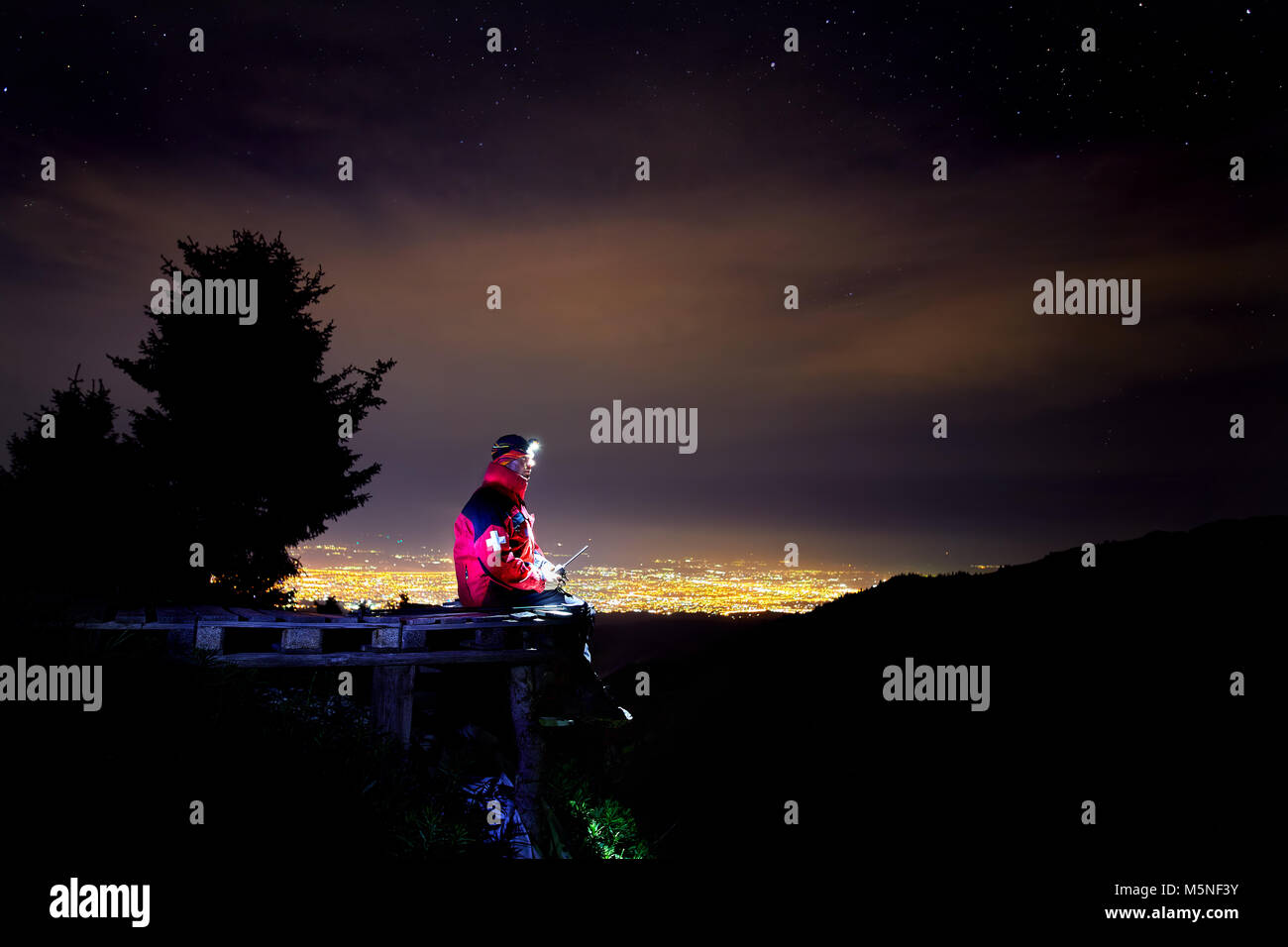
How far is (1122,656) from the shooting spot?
620 inches

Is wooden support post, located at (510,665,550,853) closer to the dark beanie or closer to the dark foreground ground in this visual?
the dark foreground ground

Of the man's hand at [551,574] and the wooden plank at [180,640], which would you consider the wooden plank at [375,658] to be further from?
the man's hand at [551,574]

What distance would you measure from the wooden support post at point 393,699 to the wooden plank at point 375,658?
0.44 feet

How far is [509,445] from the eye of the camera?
9.20 m

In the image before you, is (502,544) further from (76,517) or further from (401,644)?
(76,517)

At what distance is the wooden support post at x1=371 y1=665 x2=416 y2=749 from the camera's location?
24.4 feet

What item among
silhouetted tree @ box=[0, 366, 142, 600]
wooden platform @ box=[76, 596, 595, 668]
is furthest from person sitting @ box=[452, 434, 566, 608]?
silhouetted tree @ box=[0, 366, 142, 600]

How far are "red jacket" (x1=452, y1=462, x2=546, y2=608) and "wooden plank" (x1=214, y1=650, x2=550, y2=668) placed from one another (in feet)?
2.85

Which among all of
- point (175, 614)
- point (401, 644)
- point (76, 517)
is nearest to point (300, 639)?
point (401, 644)

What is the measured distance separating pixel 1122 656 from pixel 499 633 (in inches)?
611
